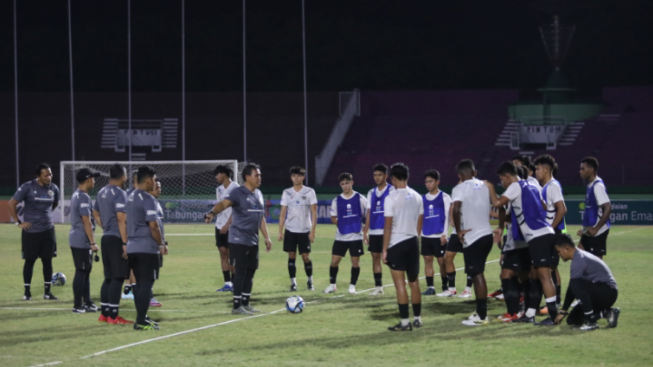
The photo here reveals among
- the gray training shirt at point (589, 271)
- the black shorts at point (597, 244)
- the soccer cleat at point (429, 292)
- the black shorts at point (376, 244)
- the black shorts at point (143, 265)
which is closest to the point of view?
the black shorts at point (143, 265)

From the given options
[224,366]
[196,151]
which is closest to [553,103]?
[196,151]

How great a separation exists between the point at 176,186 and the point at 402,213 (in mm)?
32299

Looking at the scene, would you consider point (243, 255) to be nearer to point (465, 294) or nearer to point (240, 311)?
point (240, 311)

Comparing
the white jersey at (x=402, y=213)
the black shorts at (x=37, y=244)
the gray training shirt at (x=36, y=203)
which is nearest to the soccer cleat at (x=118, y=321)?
the black shorts at (x=37, y=244)

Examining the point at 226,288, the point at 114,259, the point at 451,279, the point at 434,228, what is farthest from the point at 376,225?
the point at 114,259

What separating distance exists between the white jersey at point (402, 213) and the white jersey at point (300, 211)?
4910 millimetres

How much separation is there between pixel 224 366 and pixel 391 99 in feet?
173

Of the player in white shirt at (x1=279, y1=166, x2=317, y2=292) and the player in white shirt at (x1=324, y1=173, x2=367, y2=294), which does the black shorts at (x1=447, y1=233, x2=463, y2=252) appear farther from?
the player in white shirt at (x1=279, y1=166, x2=317, y2=292)

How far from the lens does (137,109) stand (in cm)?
5909

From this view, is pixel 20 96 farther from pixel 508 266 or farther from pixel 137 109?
pixel 508 266

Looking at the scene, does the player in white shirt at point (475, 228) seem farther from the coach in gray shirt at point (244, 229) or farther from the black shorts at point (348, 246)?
the black shorts at point (348, 246)

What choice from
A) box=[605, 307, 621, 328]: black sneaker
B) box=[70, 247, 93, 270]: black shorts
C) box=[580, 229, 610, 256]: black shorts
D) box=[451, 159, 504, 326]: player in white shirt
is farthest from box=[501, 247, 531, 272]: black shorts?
box=[70, 247, 93, 270]: black shorts

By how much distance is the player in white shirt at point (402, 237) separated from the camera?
36.6ft

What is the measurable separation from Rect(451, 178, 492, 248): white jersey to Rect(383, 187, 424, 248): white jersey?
2.57ft
